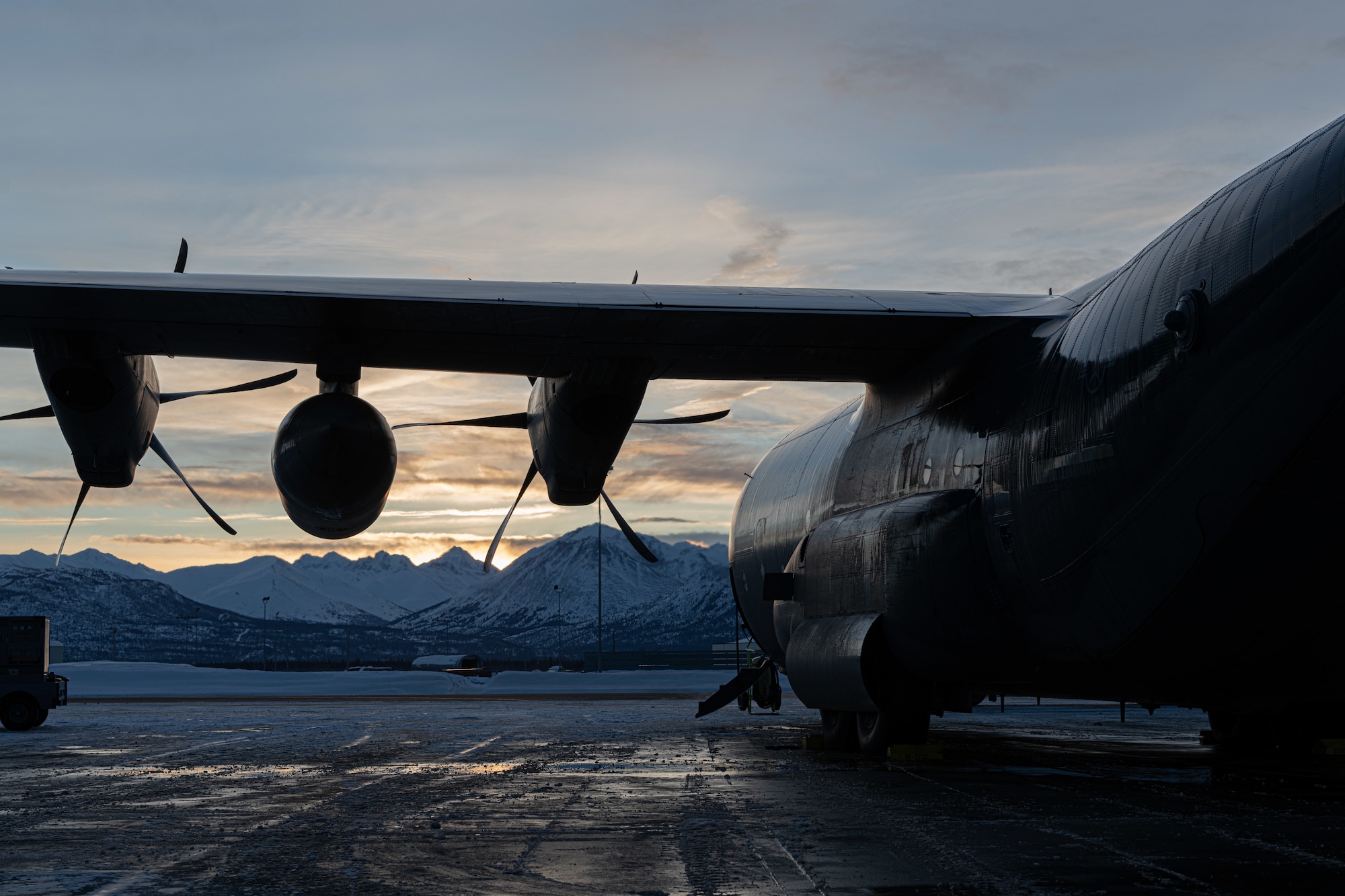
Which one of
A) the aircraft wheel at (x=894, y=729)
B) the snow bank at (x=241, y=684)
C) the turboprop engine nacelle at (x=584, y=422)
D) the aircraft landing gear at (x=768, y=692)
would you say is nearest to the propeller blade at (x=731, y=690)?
the aircraft landing gear at (x=768, y=692)

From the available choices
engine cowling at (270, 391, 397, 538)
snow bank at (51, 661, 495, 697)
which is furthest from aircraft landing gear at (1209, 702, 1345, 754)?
snow bank at (51, 661, 495, 697)

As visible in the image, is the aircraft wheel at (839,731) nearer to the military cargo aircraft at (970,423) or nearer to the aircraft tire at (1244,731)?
the military cargo aircraft at (970,423)

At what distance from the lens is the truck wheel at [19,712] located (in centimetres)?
2547

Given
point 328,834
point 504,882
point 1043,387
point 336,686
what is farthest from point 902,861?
point 336,686

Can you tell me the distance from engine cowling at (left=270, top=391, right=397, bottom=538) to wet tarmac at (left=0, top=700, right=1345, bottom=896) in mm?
2817

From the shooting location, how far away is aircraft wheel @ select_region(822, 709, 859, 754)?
15.5 metres

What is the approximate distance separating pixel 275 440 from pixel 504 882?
22.6ft

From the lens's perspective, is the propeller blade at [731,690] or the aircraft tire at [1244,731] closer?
the aircraft tire at [1244,731]

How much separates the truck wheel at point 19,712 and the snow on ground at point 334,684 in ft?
87.1

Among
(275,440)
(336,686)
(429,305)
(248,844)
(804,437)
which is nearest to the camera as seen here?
(248,844)

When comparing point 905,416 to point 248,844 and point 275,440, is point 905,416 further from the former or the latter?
point 248,844

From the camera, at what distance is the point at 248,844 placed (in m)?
7.98

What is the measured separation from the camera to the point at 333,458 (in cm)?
1190

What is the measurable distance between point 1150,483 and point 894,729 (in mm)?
5498
